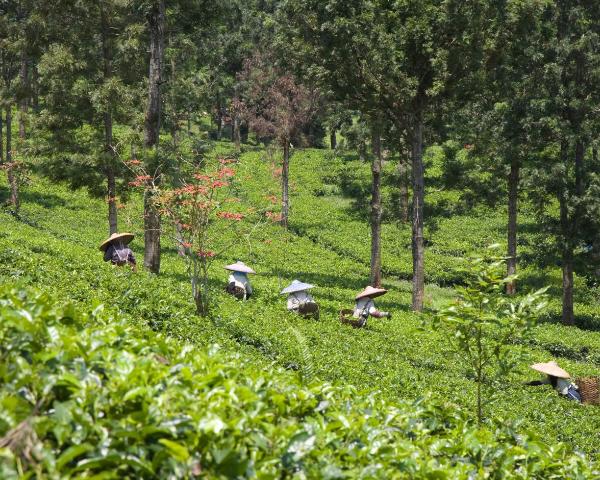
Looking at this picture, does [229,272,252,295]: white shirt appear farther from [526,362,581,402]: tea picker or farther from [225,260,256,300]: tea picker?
[526,362,581,402]: tea picker

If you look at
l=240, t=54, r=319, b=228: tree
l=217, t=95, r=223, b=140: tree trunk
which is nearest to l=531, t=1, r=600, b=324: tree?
l=240, t=54, r=319, b=228: tree

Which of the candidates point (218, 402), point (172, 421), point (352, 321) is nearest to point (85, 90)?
point (352, 321)

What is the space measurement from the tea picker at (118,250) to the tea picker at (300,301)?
14.3 feet

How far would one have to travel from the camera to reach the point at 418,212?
24906 millimetres

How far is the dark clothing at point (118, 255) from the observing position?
18672 mm

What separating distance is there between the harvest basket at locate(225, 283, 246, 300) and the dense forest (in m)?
0.60

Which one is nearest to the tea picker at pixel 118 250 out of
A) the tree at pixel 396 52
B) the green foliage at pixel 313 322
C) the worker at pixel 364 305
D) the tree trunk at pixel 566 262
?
the green foliage at pixel 313 322

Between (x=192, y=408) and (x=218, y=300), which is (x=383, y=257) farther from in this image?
(x=192, y=408)

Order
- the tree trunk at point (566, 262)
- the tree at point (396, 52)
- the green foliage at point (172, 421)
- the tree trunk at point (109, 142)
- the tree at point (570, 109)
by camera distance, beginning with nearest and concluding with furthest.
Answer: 1. the green foliage at point (172, 421)
2. the tree at point (396, 52)
3. the tree trunk at point (109, 142)
4. the tree at point (570, 109)
5. the tree trunk at point (566, 262)

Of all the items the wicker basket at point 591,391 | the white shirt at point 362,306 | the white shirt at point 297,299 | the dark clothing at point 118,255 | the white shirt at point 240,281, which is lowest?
the wicker basket at point 591,391

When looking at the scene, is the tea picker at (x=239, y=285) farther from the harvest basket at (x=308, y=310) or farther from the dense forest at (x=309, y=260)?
the harvest basket at (x=308, y=310)

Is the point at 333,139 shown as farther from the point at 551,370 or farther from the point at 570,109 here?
the point at 551,370

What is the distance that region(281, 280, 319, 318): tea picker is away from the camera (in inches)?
741

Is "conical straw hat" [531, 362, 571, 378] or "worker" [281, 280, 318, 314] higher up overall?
"worker" [281, 280, 318, 314]
